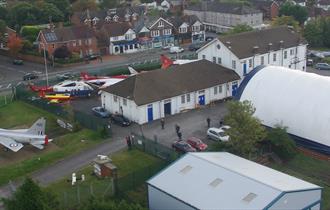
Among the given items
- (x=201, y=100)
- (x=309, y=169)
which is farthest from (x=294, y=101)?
(x=201, y=100)

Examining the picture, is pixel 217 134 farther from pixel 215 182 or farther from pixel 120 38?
pixel 120 38

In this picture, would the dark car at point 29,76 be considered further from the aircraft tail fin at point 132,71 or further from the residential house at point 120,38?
the residential house at point 120,38

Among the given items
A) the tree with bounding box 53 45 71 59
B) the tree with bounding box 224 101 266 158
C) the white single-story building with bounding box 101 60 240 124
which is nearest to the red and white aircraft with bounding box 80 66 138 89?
the white single-story building with bounding box 101 60 240 124

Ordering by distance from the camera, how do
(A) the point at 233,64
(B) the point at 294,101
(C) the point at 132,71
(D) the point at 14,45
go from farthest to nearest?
(D) the point at 14,45 → (C) the point at 132,71 → (A) the point at 233,64 → (B) the point at 294,101

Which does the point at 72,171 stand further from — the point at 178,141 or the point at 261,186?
the point at 261,186

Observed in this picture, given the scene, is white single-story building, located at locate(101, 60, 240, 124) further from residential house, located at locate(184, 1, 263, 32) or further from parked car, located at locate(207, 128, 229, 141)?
residential house, located at locate(184, 1, 263, 32)

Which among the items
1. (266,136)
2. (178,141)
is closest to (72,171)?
(178,141)
